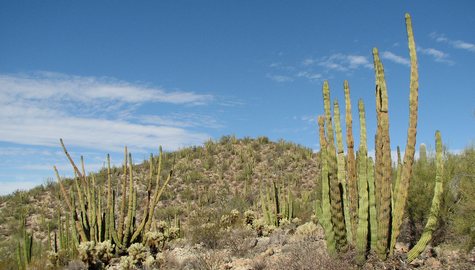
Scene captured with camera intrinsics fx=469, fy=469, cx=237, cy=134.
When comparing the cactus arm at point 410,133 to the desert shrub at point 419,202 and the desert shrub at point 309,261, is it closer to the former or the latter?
the desert shrub at point 309,261

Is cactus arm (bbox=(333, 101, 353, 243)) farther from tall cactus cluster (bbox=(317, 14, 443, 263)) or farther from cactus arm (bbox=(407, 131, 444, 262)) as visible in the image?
cactus arm (bbox=(407, 131, 444, 262))

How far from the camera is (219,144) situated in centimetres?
3562

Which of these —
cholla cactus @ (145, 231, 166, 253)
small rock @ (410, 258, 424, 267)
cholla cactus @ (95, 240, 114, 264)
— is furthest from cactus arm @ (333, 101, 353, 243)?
cholla cactus @ (95, 240, 114, 264)

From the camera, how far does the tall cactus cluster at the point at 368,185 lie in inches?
292

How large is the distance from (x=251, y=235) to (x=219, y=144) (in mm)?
22074

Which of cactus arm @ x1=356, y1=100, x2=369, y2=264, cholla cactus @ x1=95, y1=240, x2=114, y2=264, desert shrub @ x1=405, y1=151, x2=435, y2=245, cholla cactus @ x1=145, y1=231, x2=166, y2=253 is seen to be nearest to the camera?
cactus arm @ x1=356, y1=100, x2=369, y2=264

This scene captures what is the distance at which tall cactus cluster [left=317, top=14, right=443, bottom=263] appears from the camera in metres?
7.41

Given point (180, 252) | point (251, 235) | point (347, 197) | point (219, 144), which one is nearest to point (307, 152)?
point (219, 144)

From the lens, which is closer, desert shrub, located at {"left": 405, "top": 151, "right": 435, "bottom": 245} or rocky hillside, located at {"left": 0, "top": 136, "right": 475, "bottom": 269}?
rocky hillside, located at {"left": 0, "top": 136, "right": 475, "bottom": 269}

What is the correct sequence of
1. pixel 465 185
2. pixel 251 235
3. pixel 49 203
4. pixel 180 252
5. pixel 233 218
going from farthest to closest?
pixel 49 203 < pixel 233 218 < pixel 251 235 < pixel 180 252 < pixel 465 185

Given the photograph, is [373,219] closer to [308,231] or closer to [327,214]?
[327,214]

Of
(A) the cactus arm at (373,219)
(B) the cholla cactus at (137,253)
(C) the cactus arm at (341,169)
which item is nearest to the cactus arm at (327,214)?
(C) the cactus arm at (341,169)

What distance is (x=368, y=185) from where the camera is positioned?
Result: 779cm

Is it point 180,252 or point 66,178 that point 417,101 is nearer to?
point 180,252
